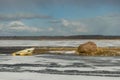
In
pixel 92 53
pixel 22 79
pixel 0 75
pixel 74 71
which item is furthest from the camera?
pixel 92 53

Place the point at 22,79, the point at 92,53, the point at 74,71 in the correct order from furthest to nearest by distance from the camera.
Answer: the point at 92,53
the point at 74,71
the point at 22,79

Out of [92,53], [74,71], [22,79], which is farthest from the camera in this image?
[92,53]

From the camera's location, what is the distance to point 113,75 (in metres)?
16.1

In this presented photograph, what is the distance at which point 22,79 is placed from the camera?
48.3 feet

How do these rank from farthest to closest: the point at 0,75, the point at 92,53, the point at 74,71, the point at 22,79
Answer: the point at 92,53, the point at 74,71, the point at 0,75, the point at 22,79

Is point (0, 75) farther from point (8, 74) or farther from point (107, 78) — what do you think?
point (107, 78)

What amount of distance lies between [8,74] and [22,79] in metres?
1.94

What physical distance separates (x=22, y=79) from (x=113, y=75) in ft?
14.7

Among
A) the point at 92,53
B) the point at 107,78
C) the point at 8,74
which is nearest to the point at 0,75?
the point at 8,74

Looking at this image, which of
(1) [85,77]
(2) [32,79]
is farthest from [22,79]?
(1) [85,77]

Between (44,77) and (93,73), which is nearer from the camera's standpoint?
(44,77)

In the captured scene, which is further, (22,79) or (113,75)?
(113,75)

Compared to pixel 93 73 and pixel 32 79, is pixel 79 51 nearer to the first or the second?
pixel 93 73

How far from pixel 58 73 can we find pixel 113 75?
2801mm
